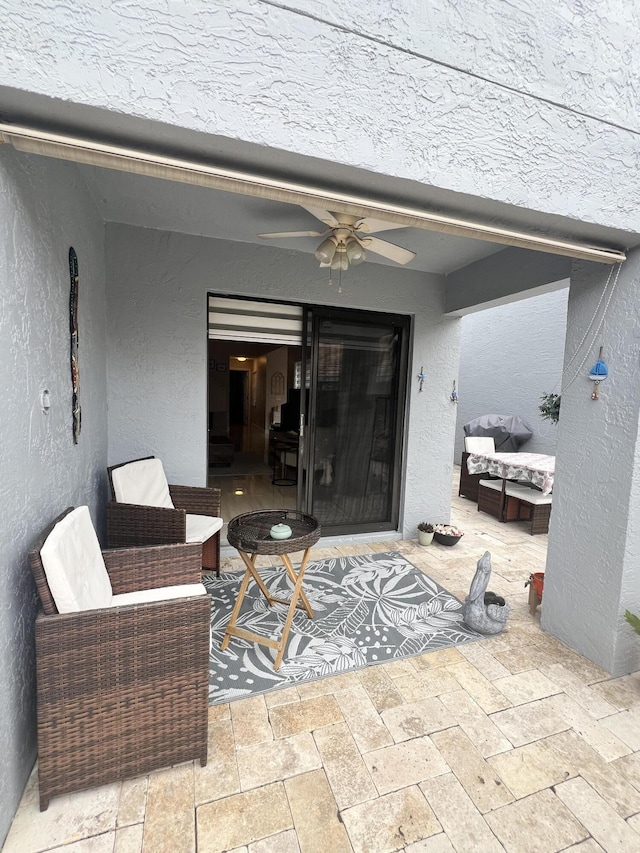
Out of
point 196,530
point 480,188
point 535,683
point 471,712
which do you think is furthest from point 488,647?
point 480,188

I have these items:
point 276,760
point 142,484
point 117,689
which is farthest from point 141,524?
point 276,760

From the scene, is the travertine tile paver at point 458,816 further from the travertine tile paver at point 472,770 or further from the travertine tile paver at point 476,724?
the travertine tile paver at point 476,724

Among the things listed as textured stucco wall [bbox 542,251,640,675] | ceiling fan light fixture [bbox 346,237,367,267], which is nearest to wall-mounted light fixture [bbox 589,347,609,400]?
textured stucco wall [bbox 542,251,640,675]

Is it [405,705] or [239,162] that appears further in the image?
[405,705]

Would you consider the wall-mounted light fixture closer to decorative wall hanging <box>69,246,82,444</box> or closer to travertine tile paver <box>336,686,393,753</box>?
travertine tile paver <box>336,686,393,753</box>

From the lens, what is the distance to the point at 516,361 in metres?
8.10

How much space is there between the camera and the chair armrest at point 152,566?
1899 millimetres

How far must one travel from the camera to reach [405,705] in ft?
6.42

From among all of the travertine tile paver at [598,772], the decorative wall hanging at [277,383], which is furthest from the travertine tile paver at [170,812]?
the decorative wall hanging at [277,383]

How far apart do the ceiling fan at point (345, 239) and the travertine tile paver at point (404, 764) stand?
2514 mm

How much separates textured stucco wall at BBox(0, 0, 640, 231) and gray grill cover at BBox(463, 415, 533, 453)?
5.89 meters

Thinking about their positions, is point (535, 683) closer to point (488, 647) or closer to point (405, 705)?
point (488, 647)

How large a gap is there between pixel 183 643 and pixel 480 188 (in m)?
2.20

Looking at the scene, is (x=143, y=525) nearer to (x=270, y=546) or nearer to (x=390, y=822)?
(x=270, y=546)
